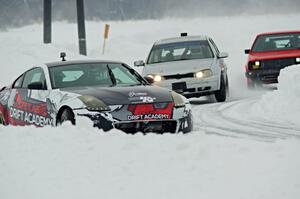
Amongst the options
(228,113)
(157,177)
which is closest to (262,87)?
(228,113)

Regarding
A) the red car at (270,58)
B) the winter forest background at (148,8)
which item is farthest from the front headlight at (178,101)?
the winter forest background at (148,8)

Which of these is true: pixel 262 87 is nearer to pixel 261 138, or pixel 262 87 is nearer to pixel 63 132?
pixel 261 138

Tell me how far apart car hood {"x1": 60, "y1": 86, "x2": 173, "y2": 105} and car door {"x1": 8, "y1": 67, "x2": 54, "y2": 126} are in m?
0.38

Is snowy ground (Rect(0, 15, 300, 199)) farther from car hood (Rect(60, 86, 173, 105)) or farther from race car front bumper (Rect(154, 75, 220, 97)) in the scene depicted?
race car front bumper (Rect(154, 75, 220, 97))

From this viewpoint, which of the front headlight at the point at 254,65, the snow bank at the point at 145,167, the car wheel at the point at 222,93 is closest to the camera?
the snow bank at the point at 145,167

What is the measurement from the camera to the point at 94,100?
837cm

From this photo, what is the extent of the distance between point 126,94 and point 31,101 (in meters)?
1.50

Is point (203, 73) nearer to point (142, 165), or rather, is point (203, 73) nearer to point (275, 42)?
point (275, 42)

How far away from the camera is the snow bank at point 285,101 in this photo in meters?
11.9

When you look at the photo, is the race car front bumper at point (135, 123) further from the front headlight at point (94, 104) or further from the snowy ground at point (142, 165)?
the snowy ground at point (142, 165)

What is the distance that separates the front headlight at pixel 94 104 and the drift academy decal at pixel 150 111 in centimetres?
29

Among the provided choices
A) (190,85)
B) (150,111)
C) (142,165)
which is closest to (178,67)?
(190,85)

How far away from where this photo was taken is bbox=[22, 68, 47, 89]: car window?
383 inches

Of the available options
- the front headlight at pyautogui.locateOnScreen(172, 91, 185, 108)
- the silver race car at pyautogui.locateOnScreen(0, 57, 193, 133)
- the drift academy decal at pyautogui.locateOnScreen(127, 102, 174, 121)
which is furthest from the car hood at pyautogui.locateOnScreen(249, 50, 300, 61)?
the drift academy decal at pyautogui.locateOnScreen(127, 102, 174, 121)
